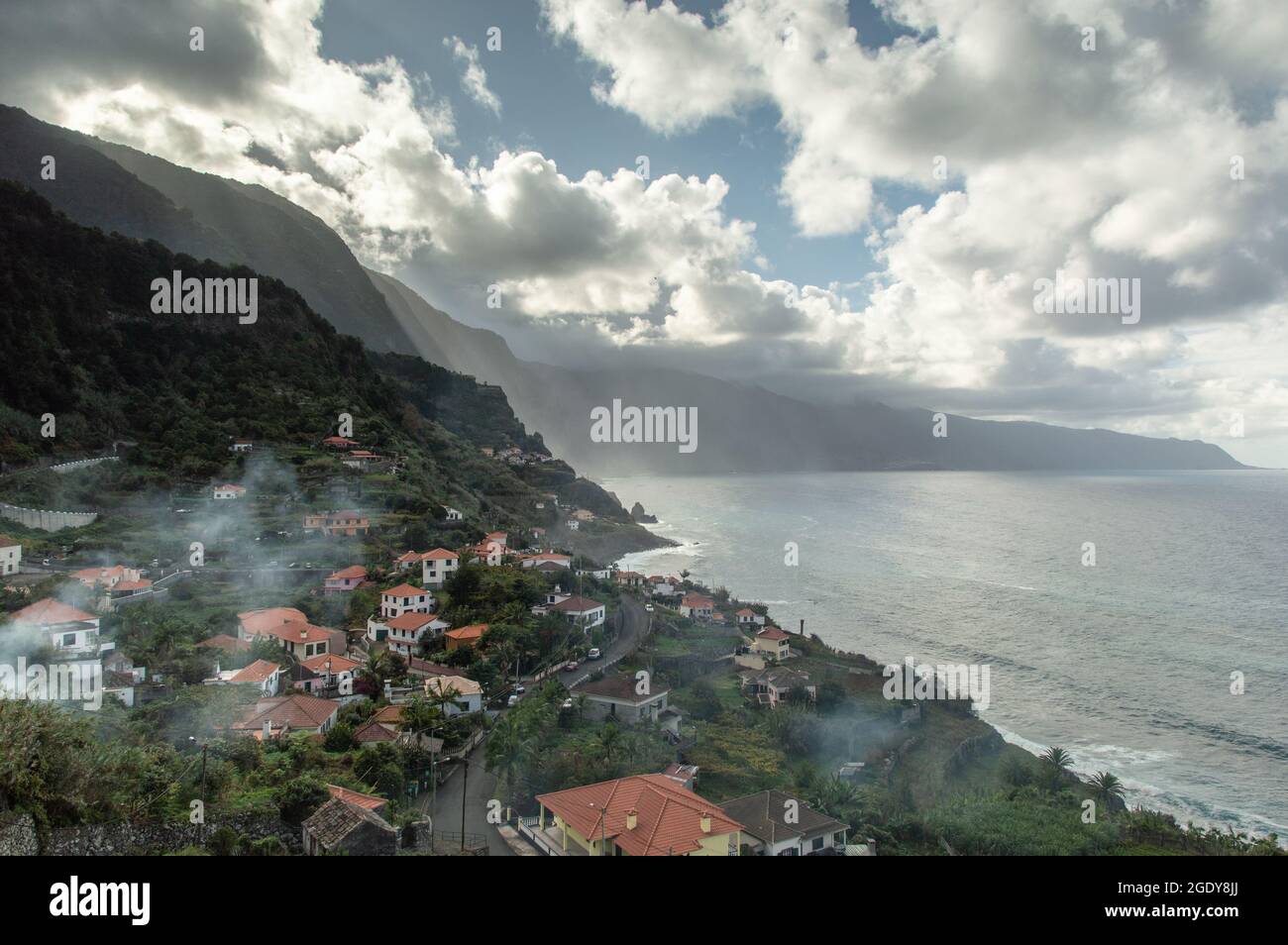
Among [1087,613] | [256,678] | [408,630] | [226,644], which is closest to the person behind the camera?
[256,678]

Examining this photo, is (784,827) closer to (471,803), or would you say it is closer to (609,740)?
(609,740)

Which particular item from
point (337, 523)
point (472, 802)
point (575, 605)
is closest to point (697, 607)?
point (575, 605)

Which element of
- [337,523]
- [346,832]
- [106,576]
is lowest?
[346,832]

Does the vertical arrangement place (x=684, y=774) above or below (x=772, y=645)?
above

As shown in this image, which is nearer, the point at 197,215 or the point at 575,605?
the point at 575,605

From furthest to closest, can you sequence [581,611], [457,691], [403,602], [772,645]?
[772,645]
[581,611]
[403,602]
[457,691]

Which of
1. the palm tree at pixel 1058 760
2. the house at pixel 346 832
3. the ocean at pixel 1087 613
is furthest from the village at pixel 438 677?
the ocean at pixel 1087 613

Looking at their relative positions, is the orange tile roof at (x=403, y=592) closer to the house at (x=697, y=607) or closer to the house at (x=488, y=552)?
the house at (x=488, y=552)

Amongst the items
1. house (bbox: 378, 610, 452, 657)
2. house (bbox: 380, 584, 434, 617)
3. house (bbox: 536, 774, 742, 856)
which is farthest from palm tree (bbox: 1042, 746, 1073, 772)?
house (bbox: 380, 584, 434, 617)
